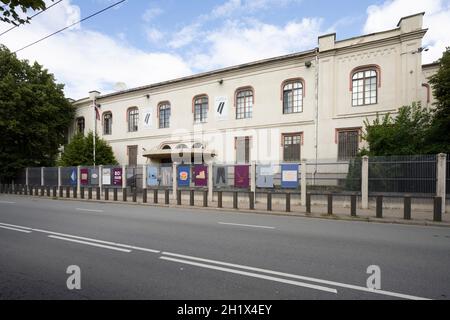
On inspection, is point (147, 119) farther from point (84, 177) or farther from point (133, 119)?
point (84, 177)

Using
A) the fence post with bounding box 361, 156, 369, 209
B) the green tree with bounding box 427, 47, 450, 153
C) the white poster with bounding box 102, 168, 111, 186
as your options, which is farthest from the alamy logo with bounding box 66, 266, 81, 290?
the white poster with bounding box 102, 168, 111, 186

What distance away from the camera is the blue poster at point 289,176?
13.8 meters

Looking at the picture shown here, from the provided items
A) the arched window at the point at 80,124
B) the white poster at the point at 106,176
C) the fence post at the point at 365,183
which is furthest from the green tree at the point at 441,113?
the arched window at the point at 80,124

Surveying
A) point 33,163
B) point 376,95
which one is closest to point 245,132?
point 376,95

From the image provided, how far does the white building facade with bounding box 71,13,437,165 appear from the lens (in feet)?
57.8

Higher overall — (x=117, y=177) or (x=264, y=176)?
(x=264, y=176)

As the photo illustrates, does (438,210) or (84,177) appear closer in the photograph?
(438,210)

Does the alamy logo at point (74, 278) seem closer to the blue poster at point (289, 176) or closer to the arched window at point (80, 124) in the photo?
the blue poster at point (289, 176)

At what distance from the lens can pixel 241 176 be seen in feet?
49.3

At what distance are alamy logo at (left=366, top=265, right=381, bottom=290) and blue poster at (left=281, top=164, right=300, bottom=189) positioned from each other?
9.21m

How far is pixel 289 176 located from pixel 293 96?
931cm

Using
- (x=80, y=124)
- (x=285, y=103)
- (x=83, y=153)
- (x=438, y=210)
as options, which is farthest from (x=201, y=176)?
(x=80, y=124)

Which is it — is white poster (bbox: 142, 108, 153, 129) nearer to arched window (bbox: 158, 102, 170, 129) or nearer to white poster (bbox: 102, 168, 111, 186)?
arched window (bbox: 158, 102, 170, 129)

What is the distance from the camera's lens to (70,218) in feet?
32.6
